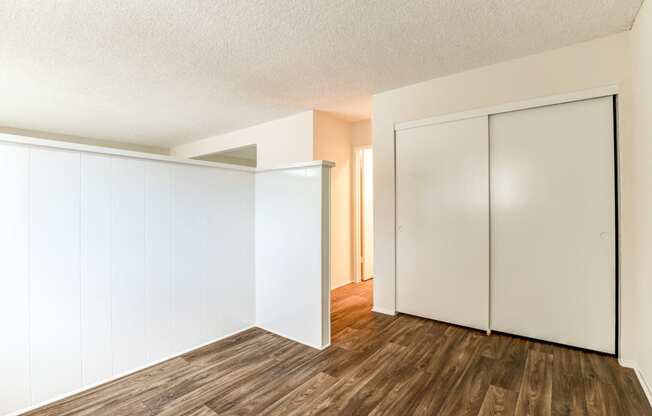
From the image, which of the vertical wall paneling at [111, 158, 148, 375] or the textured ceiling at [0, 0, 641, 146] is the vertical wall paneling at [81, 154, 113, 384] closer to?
the vertical wall paneling at [111, 158, 148, 375]

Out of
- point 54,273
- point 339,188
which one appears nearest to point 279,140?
point 339,188

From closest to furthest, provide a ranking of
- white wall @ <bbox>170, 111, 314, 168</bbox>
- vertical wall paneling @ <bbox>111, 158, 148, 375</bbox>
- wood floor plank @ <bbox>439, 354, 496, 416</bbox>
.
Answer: wood floor plank @ <bbox>439, 354, 496, 416</bbox> → vertical wall paneling @ <bbox>111, 158, 148, 375</bbox> → white wall @ <bbox>170, 111, 314, 168</bbox>

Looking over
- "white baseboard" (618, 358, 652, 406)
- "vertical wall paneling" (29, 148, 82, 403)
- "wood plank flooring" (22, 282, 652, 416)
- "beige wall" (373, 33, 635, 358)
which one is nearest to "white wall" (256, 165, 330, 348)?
"wood plank flooring" (22, 282, 652, 416)

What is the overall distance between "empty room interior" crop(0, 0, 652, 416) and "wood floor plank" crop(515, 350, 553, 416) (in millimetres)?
16

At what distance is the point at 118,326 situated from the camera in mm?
2002

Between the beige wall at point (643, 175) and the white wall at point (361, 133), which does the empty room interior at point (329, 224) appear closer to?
the beige wall at point (643, 175)

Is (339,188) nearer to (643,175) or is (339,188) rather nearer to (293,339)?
(293,339)

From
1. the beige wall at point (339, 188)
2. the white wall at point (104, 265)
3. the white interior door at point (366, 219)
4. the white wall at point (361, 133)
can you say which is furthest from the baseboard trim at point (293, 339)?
the white wall at point (361, 133)

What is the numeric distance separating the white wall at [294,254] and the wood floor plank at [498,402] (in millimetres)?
1192

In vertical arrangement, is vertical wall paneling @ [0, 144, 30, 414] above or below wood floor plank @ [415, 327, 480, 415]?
above

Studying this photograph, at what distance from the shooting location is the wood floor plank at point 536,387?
1.68m

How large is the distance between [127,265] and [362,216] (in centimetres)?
338

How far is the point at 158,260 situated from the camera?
2.20 metres

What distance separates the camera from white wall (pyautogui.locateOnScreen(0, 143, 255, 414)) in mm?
1636
